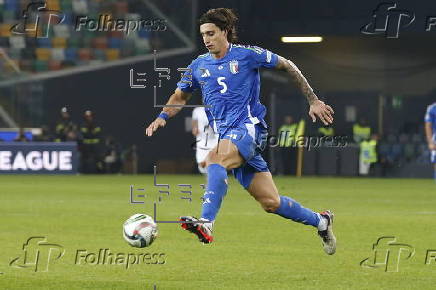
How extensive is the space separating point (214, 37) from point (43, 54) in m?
24.3

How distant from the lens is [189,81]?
9.19m

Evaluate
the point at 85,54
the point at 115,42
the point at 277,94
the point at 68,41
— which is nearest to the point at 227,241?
the point at 115,42

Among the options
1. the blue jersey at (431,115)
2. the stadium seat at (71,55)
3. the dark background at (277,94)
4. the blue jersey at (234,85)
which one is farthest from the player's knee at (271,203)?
the stadium seat at (71,55)

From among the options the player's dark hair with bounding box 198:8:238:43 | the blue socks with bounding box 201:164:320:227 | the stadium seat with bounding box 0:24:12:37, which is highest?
the stadium seat with bounding box 0:24:12:37

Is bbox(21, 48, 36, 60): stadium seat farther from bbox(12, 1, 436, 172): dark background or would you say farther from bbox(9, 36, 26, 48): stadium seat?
bbox(12, 1, 436, 172): dark background

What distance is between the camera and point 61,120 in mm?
31688

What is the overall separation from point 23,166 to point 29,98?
3104 mm

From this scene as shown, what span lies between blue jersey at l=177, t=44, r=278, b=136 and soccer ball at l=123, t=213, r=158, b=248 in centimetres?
101

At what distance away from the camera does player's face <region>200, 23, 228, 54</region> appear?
867 centimetres

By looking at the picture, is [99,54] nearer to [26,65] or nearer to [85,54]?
[85,54]

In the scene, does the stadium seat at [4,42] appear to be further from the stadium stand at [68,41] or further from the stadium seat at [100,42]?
the stadium seat at [100,42]

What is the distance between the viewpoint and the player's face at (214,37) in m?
8.67

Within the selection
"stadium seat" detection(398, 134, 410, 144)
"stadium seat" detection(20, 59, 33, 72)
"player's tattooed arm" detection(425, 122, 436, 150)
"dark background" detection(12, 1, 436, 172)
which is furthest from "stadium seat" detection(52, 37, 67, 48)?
"player's tattooed arm" detection(425, 122, 436, 150)

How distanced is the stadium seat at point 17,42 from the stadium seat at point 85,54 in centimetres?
172
